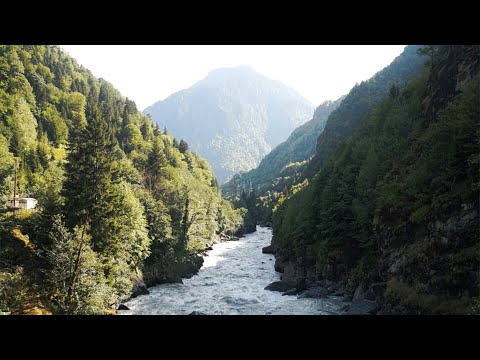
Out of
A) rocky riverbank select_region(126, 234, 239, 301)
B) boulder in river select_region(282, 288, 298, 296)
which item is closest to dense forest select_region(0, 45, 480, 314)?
rocky riverbank select_region(126, 234, 239, 301)

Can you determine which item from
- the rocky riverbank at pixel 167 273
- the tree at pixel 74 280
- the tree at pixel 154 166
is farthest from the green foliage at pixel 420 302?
the tree at pixel 154 166

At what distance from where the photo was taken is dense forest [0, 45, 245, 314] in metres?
31.4

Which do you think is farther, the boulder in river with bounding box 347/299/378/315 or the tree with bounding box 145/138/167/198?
the tree with bounding box 145/138/167/198

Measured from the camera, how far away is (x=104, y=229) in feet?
143

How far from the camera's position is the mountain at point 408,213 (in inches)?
1044

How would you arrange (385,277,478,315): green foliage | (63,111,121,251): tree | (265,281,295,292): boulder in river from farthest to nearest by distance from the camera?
(265,281,295,292): boulder in river < (63,111,121,251): tree < (385,277,478,315): green foliage

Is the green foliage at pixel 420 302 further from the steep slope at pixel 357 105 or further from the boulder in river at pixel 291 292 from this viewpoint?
the steep slope at pixel 357 105

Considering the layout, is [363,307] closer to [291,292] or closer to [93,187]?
[291,292]

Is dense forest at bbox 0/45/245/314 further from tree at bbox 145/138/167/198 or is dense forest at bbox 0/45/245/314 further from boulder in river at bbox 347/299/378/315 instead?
boulder in river at bbox 347/299/378/315

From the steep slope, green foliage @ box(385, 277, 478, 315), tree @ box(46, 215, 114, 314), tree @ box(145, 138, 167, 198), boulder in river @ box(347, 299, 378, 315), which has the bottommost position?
boulder in river @ box(347, 299, 378, 315)

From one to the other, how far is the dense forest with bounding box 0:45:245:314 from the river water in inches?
107

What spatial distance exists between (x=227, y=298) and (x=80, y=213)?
65.0 ft
